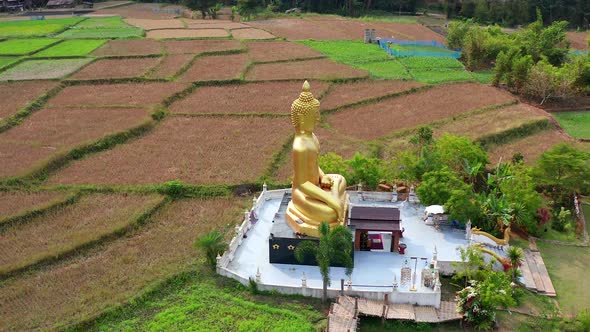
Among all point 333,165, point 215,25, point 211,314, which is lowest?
point 211,314

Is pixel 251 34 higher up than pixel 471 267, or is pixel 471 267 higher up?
pixel 251 34

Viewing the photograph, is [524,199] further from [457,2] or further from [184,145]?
[457,2]

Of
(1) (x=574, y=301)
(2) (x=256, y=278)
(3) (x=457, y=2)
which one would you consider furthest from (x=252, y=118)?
(3) (x=457, y=2)

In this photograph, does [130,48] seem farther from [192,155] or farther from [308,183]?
[308,183]

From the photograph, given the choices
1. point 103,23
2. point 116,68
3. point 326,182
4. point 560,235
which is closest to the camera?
point 326,182

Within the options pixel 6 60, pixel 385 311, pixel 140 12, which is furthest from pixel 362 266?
pixel 140 12

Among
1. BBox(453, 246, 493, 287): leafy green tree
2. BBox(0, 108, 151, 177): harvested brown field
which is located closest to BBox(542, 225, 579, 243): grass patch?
BBox(453, 246, 493, 287): leafy green tree
